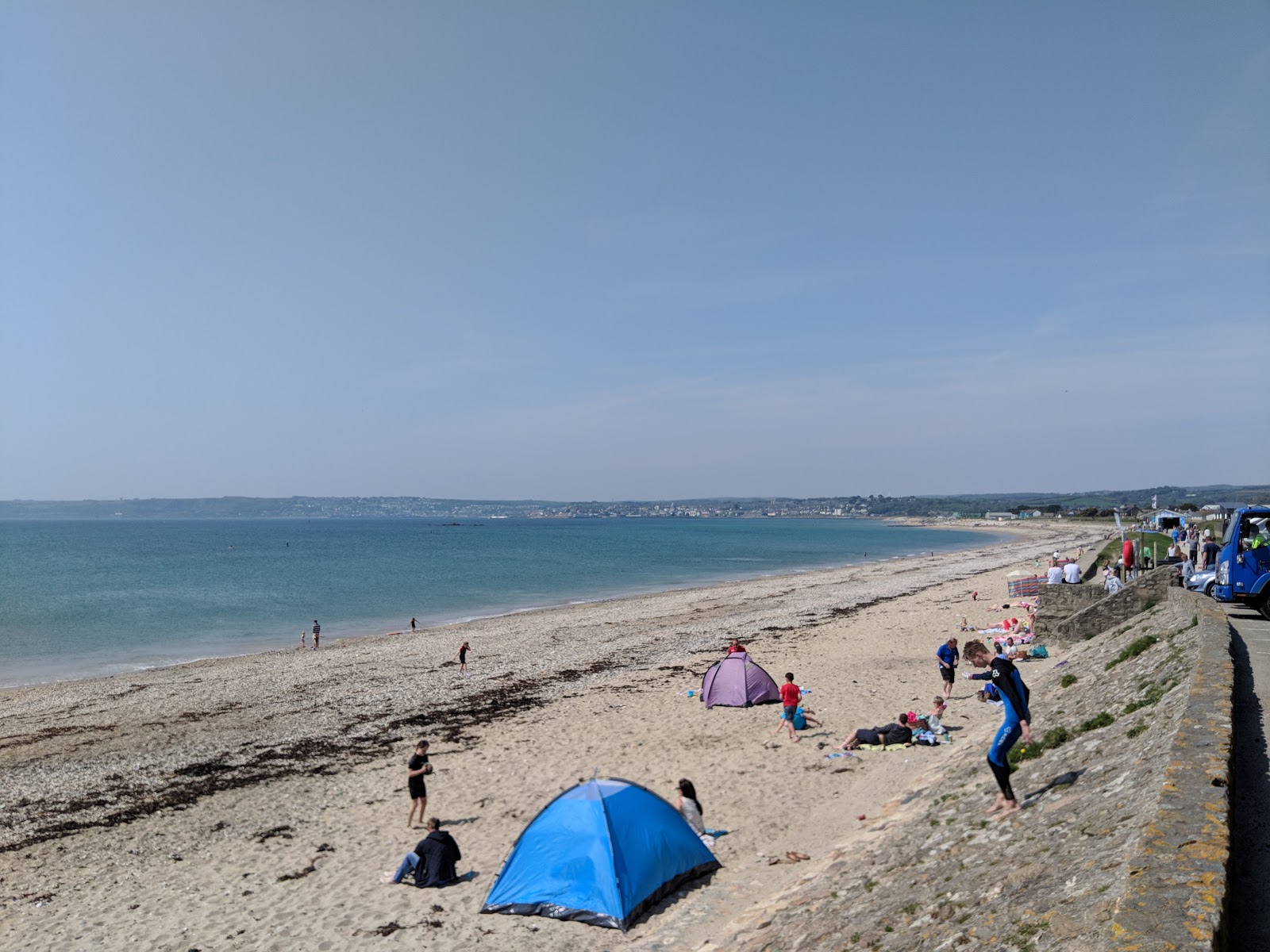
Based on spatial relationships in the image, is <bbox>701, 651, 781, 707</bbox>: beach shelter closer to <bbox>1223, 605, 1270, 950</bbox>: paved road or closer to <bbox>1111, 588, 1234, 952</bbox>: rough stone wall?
<bbox>1223, 605, 1270, 950</bbox>: paved road

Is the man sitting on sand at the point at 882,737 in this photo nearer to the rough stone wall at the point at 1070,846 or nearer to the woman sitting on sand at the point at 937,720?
the woman sitting on sand at the point at 937,720

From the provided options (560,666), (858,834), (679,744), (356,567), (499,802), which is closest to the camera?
(858,834)

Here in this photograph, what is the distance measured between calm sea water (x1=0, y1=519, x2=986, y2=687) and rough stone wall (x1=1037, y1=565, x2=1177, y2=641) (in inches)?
1318

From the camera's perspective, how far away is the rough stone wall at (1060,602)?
21266mm

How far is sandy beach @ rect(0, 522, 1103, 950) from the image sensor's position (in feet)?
33.1

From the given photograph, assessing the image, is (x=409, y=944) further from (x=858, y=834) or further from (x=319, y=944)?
(x=858, y=834)

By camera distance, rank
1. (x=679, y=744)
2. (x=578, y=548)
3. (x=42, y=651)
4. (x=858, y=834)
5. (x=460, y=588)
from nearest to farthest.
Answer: (x=858, y=834), (x=679, y=744), (x=42, y=651), (x=460, y=588), (x=578, y=548)

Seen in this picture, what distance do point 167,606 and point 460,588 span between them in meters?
20.0

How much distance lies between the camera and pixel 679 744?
16328 mm

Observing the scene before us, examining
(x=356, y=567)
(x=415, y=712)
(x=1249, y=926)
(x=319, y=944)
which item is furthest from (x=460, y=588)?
(x=1249, y=926)

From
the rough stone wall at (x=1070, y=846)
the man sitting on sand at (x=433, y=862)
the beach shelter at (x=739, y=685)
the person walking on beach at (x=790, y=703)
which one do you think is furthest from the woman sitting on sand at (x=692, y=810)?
the beach shelter at (x=739, y=685)

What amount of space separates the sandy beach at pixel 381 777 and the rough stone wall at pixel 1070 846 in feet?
4.91

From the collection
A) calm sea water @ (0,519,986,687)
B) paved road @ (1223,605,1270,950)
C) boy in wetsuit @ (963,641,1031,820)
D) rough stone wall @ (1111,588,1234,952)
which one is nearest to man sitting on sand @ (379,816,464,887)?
boy in wetsuit @ (963,641,1031,820)

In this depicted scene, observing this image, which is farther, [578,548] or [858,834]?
[578,548]
